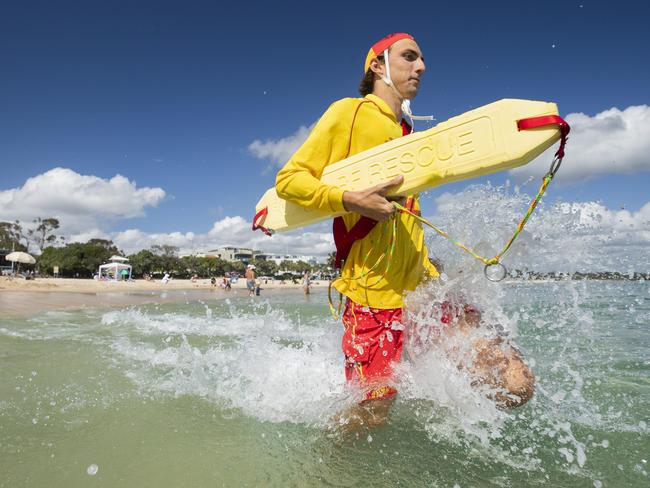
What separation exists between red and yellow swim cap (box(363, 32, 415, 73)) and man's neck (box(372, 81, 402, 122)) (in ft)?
0.60

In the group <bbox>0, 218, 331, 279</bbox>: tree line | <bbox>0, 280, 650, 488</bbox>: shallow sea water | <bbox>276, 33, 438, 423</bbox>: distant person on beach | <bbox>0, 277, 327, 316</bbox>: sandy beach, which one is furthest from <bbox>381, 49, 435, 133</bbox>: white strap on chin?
<bbox>0, 218, 331, 279</bbox>: tree line

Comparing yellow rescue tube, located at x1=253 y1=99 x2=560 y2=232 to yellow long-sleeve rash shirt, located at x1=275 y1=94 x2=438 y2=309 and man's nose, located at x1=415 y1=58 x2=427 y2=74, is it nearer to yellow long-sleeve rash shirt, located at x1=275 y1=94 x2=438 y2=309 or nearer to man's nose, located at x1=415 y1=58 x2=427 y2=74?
yellow long-sleeve rash shirt, located at x1=275 y1=94 x2=438 y2=309

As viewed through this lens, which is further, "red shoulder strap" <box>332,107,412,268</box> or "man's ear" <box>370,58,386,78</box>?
"man's ear" <box>370,58,386,78</box>

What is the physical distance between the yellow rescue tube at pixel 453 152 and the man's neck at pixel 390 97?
523mm

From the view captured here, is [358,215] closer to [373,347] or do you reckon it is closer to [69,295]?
[373,347]

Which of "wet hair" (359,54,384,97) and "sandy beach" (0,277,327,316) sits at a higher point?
"wet hair" (359,54,384,97)

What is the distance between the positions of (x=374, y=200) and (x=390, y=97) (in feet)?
2.94

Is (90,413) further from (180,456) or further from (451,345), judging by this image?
(451,345)

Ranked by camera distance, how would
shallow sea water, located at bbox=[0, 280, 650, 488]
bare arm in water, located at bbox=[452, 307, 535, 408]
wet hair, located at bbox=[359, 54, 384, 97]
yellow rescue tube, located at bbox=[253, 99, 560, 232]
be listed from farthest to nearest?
wet hair, located at bbox=[359, 54, 384, 97]
bare arm in water, located at bbox=[452, 307, 535, 408]
shallow sea water, located at bbox=[0, 280, 650, 488]
yellow rescue tube, located at bbox=[253, 99, 560, 232]

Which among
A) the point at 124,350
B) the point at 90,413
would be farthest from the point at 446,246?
the point at 124,350

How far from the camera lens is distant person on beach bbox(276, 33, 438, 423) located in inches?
84.2

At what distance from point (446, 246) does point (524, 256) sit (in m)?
0.58

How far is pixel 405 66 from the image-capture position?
2467 mm

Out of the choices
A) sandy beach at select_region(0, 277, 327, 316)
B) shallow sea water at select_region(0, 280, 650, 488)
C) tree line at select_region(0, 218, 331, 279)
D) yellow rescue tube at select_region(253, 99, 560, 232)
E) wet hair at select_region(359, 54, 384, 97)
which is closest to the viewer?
yellow rescue tube at select_region(253, 99, 560, 232)
